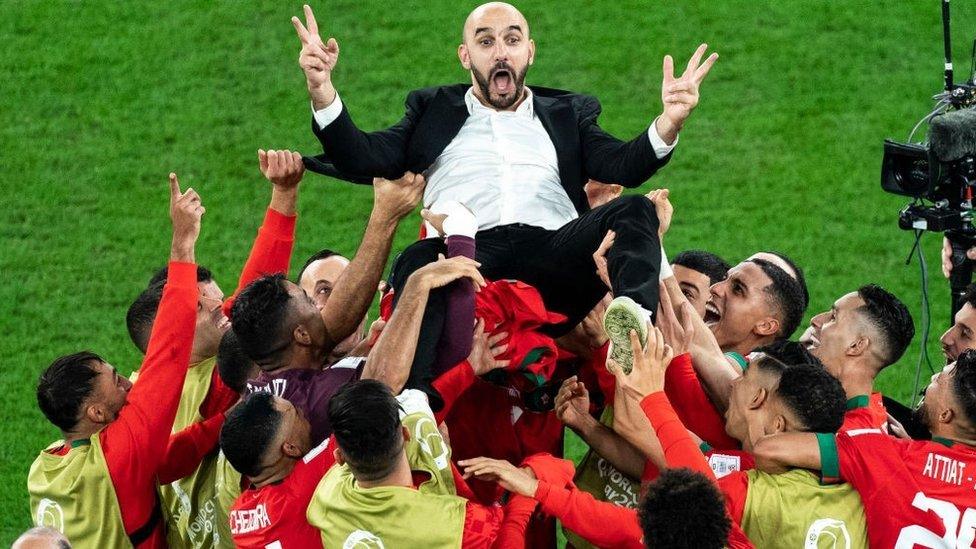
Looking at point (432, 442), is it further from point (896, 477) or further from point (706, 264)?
point (706, 264)

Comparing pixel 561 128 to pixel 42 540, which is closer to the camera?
pixel 42 540

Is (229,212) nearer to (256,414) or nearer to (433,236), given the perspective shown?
(433,236)

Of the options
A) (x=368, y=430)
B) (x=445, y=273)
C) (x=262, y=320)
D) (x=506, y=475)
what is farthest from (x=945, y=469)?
(x=262, y=320)

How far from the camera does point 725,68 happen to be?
1101 cm

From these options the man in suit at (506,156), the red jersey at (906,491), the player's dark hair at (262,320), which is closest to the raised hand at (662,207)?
the man in suit at (506,156)

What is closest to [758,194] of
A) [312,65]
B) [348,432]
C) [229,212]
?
[229,212]

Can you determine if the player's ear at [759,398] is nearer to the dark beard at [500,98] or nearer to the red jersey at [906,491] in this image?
the red jersey at [906,491]

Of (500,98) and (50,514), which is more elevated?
(500,98)

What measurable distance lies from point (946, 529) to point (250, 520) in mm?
2083

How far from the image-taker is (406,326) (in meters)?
4.88

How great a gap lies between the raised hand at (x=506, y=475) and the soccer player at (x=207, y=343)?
119 centimetres

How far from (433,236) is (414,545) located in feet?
4.38

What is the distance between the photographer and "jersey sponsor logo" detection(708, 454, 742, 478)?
490cm

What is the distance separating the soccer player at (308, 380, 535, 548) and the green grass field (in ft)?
15.7
